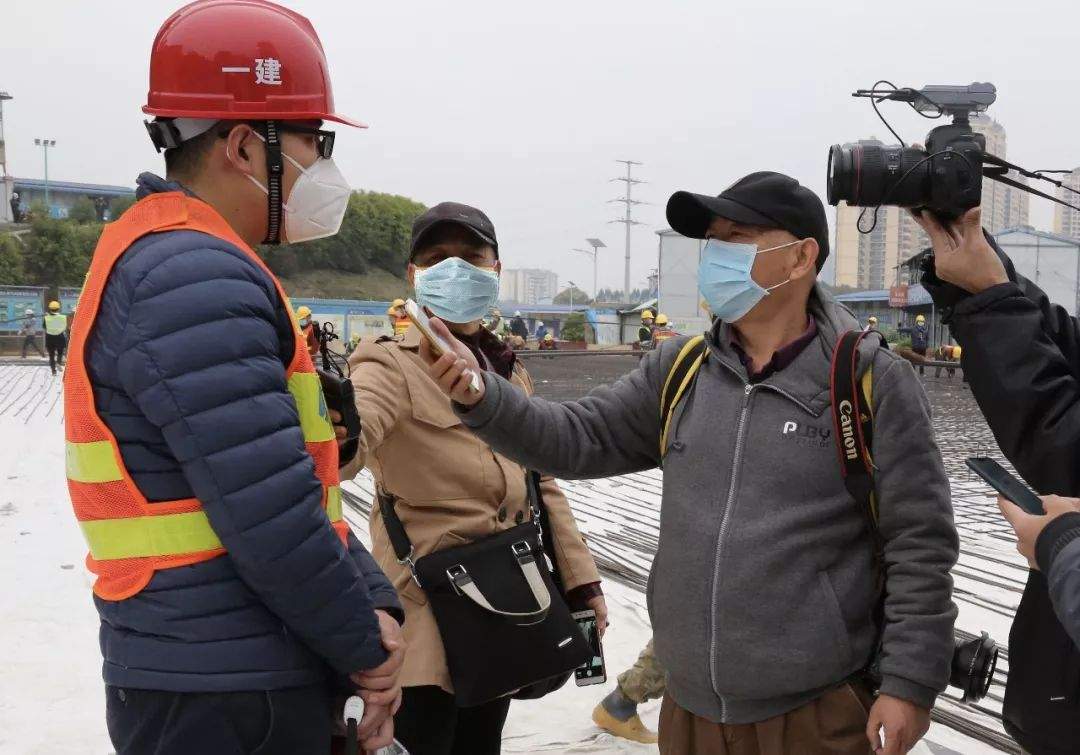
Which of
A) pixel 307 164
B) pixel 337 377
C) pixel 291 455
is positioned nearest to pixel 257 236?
pixel 307 164

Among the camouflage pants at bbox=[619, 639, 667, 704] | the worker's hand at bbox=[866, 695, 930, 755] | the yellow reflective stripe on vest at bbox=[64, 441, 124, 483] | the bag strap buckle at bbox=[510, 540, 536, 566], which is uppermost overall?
the yellow reflective stripe on vest at bbox=[64, 441, 124, 483]

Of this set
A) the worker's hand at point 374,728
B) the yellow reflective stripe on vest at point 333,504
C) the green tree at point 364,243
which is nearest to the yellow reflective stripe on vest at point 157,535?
the yellow reflective stripe on vest at point 333,504

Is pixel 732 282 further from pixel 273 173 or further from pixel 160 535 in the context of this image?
pixel 160 535

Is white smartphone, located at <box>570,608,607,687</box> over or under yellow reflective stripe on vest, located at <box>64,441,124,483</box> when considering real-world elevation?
under

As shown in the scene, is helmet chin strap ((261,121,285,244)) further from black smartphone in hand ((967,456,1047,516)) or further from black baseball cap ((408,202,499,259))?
black smartphone in hand ((967,456,1047,516))

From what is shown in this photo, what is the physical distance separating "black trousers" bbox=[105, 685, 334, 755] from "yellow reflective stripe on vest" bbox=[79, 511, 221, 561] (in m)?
0.25

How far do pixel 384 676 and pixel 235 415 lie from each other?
0.61 meters

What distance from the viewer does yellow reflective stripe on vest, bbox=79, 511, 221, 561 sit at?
1.54 m

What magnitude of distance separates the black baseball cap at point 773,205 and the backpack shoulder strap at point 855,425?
13.8 inches

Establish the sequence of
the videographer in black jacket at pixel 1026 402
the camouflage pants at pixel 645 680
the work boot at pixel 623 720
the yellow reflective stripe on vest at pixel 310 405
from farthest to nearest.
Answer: the work boot at pixel 623 720 < the camouflage pants at pixel 645 680 < the videographer in black jacket at pixel 1026 402 < the yellow reflective stripe on vest at pixel 310 405

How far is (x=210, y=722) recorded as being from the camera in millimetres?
1548

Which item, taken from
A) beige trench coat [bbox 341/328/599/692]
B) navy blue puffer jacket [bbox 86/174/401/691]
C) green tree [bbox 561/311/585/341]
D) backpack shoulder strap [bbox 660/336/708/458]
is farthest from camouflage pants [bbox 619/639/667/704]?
green tree [bbox 561/311/585/341]

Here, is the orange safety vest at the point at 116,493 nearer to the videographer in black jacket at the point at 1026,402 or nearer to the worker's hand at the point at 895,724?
the worker's hand at the point at 895,724

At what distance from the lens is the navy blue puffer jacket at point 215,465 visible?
1495 millimetres
